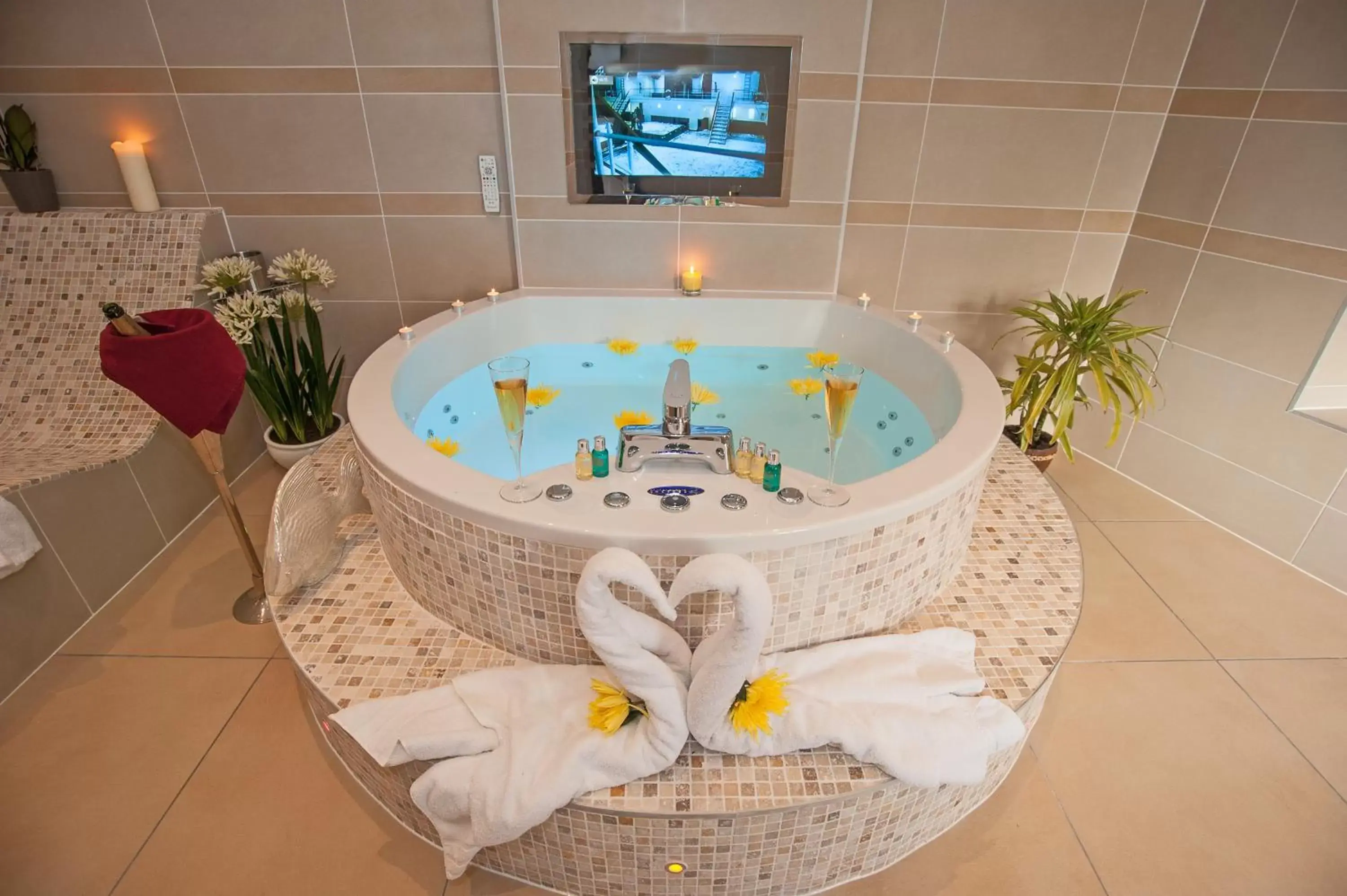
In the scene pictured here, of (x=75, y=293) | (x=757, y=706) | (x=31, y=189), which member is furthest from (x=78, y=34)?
(x=757, y=706)

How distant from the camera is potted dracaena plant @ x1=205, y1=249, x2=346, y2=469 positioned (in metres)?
2.07

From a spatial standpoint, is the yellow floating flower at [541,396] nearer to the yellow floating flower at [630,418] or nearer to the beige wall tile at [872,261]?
the yellow floating flower at [630,418]

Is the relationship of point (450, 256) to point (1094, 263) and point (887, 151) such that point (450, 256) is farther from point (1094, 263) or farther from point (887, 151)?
point (1094, 263)

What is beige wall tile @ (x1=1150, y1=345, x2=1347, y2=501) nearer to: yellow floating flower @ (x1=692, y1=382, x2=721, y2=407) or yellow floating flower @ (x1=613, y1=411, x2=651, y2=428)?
yellow floating flower @ (x1=692, y1=382, x2=721, y2=407)

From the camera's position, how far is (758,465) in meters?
1.35

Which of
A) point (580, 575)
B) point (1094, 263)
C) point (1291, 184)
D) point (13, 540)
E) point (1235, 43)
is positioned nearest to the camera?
point (580, 575)

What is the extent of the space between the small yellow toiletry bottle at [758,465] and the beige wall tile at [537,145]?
1491 millimetres

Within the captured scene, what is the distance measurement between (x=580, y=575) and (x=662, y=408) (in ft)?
3.24

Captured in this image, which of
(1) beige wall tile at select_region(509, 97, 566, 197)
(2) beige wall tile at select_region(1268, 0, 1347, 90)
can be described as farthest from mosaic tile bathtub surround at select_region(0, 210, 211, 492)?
(2) beige wall tile at select_region(1268, 0, 1347, 90)

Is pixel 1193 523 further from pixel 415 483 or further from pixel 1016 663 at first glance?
pixel 415 483

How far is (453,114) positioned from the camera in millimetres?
2283

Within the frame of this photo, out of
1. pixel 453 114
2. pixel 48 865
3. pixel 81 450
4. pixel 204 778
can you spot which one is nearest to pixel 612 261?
pixel 453 114

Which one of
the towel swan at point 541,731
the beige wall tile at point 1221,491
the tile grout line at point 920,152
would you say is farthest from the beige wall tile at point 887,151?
the towel swan at point 541,731

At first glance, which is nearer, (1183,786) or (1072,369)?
(1183,786)
